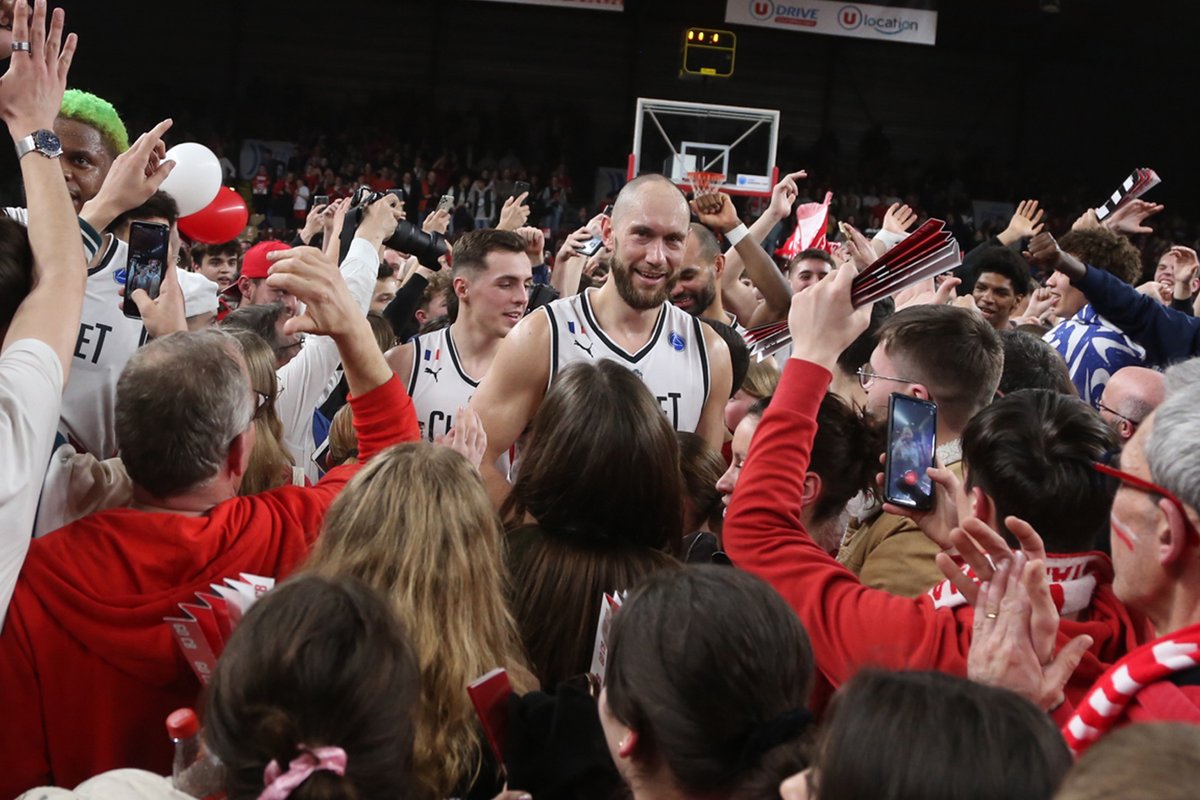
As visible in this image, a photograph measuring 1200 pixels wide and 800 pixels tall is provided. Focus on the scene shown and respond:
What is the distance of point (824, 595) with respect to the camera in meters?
2.17

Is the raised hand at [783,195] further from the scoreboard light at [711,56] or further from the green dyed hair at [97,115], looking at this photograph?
the scoreboard light at [711,56]

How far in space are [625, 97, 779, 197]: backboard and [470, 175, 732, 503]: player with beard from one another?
36.6 ft

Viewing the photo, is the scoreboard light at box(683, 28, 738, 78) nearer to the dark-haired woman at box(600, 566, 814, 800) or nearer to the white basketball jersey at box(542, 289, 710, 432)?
the white basketball jersey at box(542, 289, 710, 432)

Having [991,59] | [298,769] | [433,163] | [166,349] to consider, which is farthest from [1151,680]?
[991,59]

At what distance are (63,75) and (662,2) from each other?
66.6ft

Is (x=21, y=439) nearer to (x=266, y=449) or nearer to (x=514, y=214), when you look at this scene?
(x=266, y=449)

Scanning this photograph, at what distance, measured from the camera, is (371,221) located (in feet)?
14.0

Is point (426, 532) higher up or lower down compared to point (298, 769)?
higher up

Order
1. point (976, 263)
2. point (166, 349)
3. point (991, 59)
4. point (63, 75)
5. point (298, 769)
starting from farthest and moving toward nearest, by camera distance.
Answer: point (991, 59) < point (976, 263) < point (63, 75) < point (166, 349) < point (298, 769)

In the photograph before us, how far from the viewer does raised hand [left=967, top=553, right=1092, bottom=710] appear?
1.88m

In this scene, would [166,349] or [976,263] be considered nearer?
[166,349]

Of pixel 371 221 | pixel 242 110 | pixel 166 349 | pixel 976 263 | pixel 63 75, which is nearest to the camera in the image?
pixel 166 349

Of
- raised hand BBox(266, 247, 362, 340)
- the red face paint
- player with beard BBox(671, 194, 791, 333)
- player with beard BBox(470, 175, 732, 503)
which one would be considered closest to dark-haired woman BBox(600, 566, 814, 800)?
the red face paint

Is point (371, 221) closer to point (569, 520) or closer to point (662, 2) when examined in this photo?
point (569, 520)
